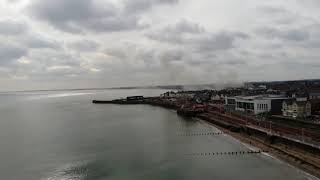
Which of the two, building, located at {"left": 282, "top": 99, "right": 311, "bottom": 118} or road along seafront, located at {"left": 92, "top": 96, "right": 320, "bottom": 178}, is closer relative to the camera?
road along seafront, located at {"left": 92, "top": 96, "right": 320, "bottom": 178}

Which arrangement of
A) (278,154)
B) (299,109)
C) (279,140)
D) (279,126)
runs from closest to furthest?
(278,154)
(279,140)
(279,126)
(299,109)

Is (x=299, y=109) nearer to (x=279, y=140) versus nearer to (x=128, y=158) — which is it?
(x=279, y=140)

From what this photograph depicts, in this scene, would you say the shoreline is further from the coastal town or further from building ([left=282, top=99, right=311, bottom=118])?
building ([left=282, top=99, right=311, bottom=118])

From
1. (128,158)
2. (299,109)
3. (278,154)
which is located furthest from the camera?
(299,109)

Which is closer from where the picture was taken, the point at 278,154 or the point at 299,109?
the point at 278,154

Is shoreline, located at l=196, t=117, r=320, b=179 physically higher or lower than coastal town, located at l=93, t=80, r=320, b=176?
lower

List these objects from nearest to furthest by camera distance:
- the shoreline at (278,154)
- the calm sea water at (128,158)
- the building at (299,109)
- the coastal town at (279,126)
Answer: the shoreline at (278,154), the calm sea water at (128,158), the coastal town at (279,126), the building at (299,109)

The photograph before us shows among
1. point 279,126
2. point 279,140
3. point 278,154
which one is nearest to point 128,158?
point 278,154

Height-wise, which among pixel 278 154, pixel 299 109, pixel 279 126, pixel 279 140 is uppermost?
pixel 299 109

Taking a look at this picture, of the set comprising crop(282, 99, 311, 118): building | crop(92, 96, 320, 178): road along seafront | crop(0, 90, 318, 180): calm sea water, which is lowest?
crop(0, 90, 318, 180): calm sea water

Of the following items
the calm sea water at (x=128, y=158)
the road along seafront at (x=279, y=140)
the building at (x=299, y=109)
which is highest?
the building at (x=299, y=109)

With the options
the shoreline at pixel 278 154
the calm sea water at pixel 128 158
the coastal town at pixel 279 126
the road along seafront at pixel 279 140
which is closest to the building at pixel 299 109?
the coastal town at pixel 279 126

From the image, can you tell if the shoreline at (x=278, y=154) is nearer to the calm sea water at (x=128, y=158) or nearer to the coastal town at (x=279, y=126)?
the coastal town at (x=279, y=126)

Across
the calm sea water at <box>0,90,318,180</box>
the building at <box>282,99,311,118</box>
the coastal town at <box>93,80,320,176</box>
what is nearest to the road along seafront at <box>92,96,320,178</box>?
the coastal town at <box>93,80,320,176</box>
